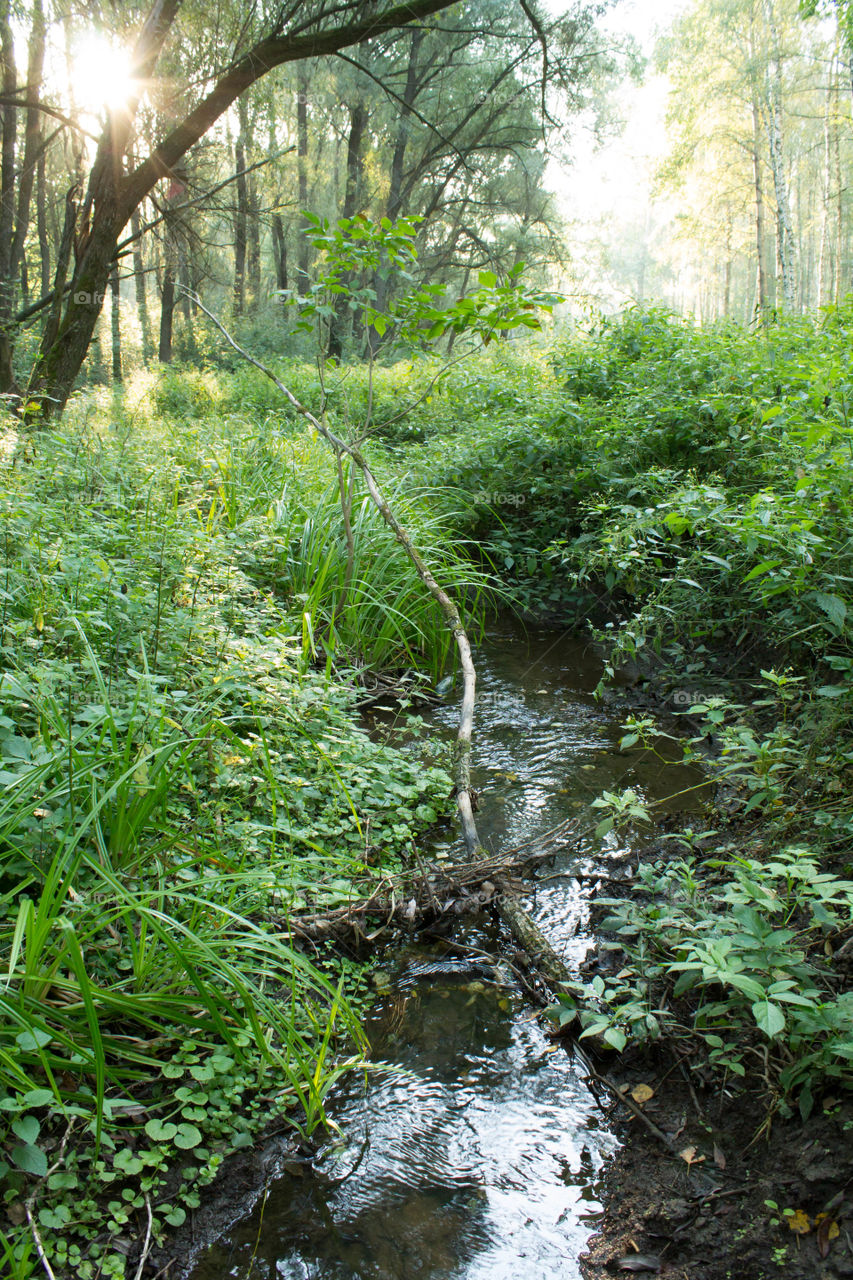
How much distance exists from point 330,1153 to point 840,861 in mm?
1556

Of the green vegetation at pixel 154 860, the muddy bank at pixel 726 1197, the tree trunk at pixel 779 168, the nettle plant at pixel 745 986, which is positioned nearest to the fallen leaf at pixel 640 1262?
the muddy bank at pixel 726 1197

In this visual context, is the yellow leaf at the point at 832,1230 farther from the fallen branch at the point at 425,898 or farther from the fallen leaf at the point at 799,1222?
the fallen branch at the point at 425,898

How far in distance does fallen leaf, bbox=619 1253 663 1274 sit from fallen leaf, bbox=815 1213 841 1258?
1.02 feet

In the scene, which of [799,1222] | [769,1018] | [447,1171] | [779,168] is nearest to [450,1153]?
[447,1171]

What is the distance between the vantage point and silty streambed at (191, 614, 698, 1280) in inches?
59.9

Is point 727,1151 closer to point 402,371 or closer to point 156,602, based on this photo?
point 156,602

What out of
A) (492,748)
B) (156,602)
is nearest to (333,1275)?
(156,602)

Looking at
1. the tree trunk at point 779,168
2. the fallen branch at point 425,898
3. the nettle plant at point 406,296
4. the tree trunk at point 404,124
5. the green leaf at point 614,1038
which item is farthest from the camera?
the tree trunk at point 779,168

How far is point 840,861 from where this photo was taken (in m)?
2.04

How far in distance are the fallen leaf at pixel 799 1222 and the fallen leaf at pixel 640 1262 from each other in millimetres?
269

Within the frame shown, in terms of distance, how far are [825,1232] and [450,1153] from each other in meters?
0.82

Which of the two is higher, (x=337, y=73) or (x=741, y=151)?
(x=741, y=151)

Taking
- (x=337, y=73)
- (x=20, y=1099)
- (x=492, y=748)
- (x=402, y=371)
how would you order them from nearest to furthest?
(x=20, y=1099) < (x=492, y=748) < (x=402, y=371) < (x=337, y=73)

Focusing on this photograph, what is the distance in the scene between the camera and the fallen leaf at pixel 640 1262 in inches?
56.2
